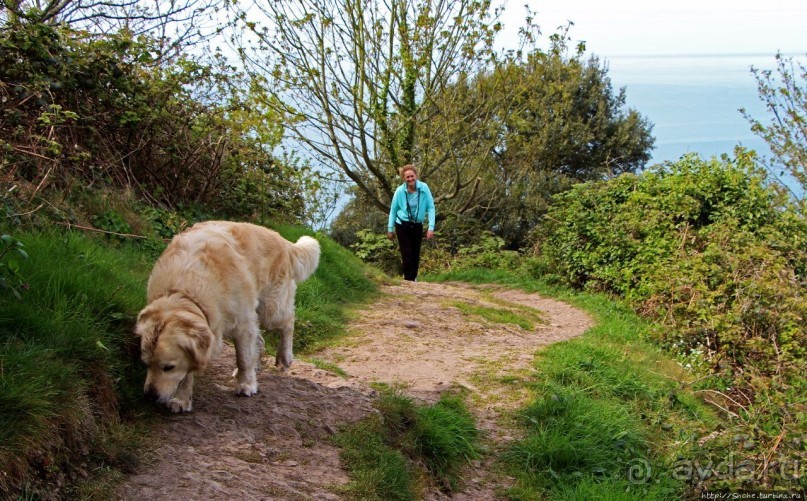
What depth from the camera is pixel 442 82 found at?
1578cm

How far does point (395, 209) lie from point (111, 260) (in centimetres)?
729

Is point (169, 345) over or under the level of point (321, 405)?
over

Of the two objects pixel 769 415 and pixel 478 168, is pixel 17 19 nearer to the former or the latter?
pixel 769 415

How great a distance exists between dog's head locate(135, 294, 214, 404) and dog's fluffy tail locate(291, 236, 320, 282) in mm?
1665

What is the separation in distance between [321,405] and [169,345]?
52.1 inches

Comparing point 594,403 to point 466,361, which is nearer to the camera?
point 594,403

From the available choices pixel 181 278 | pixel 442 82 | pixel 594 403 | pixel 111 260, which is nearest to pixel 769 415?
pixel 594 403

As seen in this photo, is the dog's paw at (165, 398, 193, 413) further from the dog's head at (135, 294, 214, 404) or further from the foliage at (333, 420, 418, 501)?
the foliage at (333, 420, 418, 501)

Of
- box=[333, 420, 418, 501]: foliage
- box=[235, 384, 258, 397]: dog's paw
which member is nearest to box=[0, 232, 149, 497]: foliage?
box=[235, 384, 258, 397]: dog's paw

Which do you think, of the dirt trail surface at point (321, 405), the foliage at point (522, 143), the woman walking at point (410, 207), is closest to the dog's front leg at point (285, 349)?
the dirt trail surface at point (321, 405)

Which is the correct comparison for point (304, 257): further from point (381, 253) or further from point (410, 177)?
point (381, 253)

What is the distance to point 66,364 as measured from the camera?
3.66m

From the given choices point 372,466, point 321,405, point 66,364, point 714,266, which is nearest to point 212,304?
point 66,364

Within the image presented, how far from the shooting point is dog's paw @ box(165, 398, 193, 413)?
4121 millimetres
